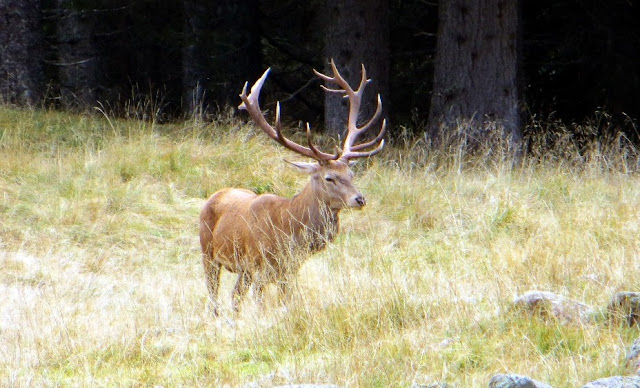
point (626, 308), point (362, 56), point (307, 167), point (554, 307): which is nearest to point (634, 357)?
point (626, 308)

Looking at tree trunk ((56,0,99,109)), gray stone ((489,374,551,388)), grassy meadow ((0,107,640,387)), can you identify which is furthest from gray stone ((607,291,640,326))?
tree trunk ((56,0,99,109))

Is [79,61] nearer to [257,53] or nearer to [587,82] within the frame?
[257,53]

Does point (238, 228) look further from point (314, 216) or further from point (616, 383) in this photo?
point (616, 383)

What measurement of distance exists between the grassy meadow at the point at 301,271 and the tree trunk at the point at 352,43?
169 centimetres

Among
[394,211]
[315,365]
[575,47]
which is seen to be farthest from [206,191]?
[575,47]

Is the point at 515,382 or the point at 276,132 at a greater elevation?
the point at 276,132

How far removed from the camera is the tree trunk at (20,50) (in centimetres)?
1286

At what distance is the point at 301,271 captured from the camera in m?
7.18

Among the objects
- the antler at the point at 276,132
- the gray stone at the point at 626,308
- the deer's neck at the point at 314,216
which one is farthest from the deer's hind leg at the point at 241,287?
the gray stone at the point at 626,308

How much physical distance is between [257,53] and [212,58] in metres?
1.26

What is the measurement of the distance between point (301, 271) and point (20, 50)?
7.41 metres

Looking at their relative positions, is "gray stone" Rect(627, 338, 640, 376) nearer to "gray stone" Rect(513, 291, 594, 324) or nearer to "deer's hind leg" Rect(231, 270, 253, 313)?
"gray stone" Rect(513, 291, 594, 324)

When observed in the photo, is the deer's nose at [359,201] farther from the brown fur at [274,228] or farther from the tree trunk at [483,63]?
the tree trunk at [483,63]

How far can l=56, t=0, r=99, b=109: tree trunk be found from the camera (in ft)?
50.2
